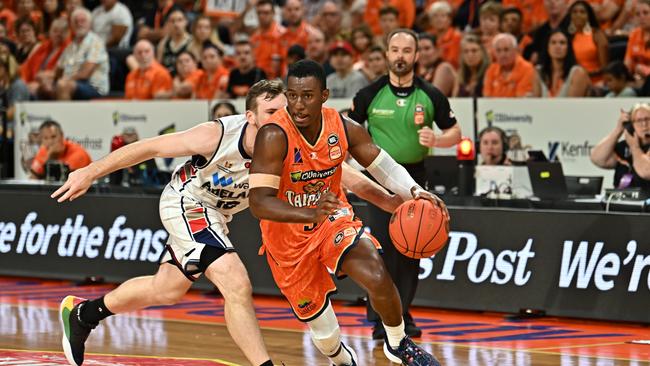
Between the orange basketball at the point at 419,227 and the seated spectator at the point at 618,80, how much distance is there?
6098mm

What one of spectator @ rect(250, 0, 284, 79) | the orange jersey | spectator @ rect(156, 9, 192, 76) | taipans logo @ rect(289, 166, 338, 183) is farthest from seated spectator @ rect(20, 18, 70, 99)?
taipans logo @ rect(289, 166, 338, 183)

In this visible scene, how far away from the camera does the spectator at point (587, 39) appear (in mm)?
13906

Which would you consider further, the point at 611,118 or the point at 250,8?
the point at 250,8

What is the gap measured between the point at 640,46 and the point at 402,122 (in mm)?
5181

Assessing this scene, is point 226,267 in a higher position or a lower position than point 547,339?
higher

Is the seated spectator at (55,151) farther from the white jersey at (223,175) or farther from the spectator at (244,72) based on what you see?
the white jersey at (223,175)

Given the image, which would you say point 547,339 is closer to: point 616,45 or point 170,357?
point 170,357

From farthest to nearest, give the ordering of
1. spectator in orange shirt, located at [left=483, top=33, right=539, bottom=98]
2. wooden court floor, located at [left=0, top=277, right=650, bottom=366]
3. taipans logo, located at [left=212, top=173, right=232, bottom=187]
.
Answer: spectator in orange shirt, located at [left=483, top=33, right=539, bottom=98]
wooden court floor, located at [left=0, top=277, right=650, bottom=366]
taipans logo, located at [left=212, top=173, right=232, bottom=187]

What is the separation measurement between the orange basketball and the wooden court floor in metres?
1.55

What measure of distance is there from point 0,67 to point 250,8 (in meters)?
3.91

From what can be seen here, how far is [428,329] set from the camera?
32.6ft

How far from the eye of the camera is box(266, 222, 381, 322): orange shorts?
23.1ft

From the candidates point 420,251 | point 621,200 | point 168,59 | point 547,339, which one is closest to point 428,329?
point 547,339

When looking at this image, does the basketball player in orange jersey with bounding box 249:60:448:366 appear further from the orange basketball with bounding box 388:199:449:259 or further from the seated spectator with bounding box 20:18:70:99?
the seated spectator with bounding box 20:18:70:99
